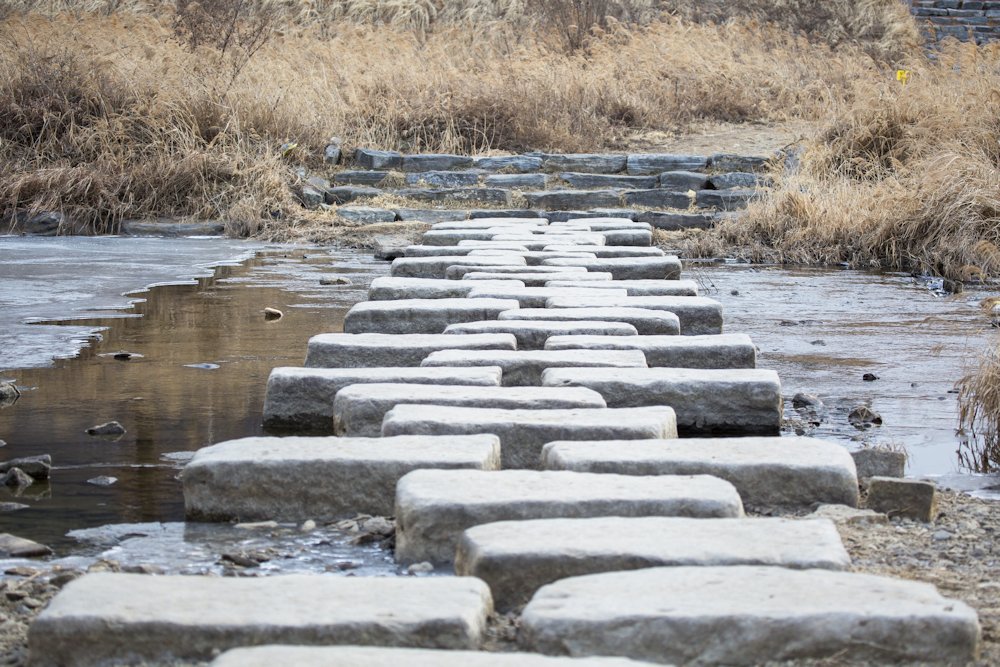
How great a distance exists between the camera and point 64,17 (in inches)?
477

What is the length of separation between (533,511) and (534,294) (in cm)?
210

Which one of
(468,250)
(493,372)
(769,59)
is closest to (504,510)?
(493,372)

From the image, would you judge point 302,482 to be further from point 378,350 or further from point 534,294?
point 534,294

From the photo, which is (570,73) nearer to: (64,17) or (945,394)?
(64,17)

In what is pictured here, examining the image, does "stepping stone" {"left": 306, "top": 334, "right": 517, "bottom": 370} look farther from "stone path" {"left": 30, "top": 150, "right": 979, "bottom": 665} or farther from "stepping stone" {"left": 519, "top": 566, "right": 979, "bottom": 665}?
"stepping stone" {"left": 519, "top": 566, "right": 979, "bottom": 665}

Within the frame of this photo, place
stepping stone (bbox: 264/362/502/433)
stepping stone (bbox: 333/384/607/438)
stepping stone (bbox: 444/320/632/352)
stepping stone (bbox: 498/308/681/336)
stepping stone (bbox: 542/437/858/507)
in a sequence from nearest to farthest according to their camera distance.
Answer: stepping stone (bbox: 542/437/858/507) → stepping stone (bbox: 333/384/607/438) → stepping stone (bbox: 264/362/502/433) → stepping stone (bbox: 444/320/632/352) → stepping stone (bbox: 498/308/681/336)

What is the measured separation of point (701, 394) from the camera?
9.45 feet

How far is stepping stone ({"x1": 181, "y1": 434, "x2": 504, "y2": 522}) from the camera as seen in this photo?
2.20m

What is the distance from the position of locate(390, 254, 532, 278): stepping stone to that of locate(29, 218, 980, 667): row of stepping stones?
3.37 ft

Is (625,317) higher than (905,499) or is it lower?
higher

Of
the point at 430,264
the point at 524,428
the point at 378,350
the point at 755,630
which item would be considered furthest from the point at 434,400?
the point at 430,264

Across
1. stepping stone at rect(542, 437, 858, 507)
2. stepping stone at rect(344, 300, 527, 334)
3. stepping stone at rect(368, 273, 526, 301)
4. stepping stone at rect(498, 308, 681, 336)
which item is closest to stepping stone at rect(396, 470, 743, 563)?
stepping stone at rect(542, 437, 858, 507)

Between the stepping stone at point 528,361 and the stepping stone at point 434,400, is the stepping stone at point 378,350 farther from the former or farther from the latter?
the stepping stone at point 434,400

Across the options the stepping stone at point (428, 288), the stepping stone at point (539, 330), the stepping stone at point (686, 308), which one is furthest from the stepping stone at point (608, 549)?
the stepping stone at point (428, 288)
